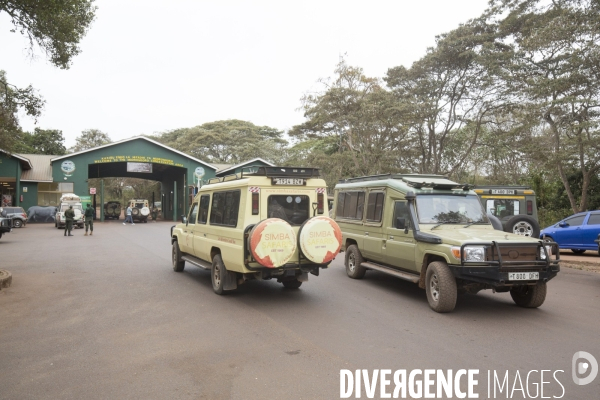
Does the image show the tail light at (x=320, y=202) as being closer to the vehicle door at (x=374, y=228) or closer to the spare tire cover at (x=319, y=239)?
the spare tire cover at (x=319, y=239)

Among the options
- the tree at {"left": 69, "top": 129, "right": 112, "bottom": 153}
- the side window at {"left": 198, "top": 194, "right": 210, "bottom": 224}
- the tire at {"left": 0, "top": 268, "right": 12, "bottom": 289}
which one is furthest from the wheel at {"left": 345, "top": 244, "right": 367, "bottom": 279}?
the tree at {"left": 69, "top": 129, "right": 112, "bottom": 153}

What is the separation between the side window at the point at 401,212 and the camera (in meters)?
8.53

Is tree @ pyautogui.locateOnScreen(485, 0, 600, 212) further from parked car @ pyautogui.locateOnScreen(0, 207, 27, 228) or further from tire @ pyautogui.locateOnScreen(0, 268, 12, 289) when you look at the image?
parked car @ pyautogui.locateOnScreen(0, 207, 27, 228)

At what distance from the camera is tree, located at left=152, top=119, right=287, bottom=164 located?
53344 millimetres

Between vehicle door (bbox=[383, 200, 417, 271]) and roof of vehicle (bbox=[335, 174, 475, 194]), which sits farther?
roof of vehicle (bbox=[335, 174, 475, 194])

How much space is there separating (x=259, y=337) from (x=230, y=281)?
245cm

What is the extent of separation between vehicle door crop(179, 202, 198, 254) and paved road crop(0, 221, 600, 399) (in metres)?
0.85

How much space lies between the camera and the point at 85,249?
667 inches

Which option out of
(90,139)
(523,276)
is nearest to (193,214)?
(523,276)

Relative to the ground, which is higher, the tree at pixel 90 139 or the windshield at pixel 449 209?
the tree at pixel 90 139

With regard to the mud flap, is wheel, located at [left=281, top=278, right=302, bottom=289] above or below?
below

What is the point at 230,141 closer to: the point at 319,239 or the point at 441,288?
the point at 319,239

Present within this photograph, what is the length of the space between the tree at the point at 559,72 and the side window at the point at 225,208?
1314 cm

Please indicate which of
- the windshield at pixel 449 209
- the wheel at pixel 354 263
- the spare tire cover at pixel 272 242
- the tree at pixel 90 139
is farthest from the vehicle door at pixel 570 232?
the tree at pixel 90 139
